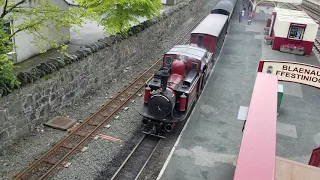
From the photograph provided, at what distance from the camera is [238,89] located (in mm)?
17875

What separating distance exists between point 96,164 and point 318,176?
6945 millimetres

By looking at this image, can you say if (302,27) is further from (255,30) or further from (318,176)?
(318,176)

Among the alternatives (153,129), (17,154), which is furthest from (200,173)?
(17,154)

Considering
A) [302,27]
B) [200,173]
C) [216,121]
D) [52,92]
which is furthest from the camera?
[302,27]

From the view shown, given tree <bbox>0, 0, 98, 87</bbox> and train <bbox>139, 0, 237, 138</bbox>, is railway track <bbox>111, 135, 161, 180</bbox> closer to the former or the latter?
train <bbox>139, 0, 237, 138</bbox>

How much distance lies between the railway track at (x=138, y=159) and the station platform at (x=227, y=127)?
32.5 inches

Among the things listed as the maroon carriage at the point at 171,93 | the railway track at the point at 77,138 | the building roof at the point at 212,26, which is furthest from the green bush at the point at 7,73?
the building roof at the point at 212,26

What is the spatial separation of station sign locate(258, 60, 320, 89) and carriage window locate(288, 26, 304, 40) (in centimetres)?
1314

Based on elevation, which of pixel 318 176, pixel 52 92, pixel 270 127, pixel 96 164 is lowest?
pixel 96 164

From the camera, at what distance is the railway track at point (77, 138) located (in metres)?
9.97

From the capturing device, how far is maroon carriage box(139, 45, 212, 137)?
11.9 metres

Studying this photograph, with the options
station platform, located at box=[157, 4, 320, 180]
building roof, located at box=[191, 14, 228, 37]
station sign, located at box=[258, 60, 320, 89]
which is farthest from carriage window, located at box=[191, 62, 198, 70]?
building roof, located at box=[191, 14, 228, 37]

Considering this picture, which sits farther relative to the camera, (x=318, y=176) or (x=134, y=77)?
(x=134, y=77)

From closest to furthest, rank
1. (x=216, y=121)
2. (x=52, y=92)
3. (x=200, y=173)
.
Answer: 1. (x=200, y=173)
2. (x=52, y=92)
3. (x=216, y=121)
